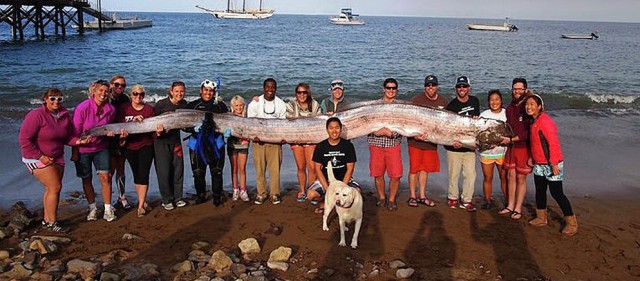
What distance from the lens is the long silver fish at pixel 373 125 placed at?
680 centimetres

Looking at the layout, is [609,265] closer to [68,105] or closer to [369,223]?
[369,223]

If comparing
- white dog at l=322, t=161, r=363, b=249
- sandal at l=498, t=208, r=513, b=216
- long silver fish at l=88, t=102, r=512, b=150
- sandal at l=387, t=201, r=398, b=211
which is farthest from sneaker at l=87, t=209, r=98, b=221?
sandal at l=498, t=208, r=513, b=216

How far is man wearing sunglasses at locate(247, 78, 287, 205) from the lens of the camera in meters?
7.34

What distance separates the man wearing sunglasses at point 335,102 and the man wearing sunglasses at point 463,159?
1.50 m

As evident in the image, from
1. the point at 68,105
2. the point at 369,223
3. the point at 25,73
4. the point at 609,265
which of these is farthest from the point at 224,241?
the point at 25,73

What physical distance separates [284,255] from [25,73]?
2396 cm

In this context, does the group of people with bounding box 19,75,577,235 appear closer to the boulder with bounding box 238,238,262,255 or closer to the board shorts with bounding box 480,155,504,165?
the board shorts with bounding box 480,155,504,165

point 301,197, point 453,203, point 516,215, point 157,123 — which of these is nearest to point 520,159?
point 516,215

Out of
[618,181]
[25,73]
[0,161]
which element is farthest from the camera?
[25,73]

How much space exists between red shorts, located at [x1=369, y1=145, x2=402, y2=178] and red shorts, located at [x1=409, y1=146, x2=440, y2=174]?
0.29 meters

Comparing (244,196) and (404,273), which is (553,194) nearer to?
(404,273)

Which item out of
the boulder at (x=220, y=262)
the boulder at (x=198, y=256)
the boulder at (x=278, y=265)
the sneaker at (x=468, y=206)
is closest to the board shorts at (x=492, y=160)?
the sneaker at (x=468, y=206)

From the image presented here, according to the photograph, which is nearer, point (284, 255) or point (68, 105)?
point (284, 255)

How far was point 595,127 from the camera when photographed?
14.0 meters
